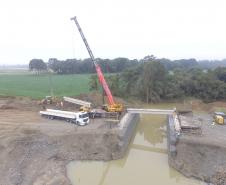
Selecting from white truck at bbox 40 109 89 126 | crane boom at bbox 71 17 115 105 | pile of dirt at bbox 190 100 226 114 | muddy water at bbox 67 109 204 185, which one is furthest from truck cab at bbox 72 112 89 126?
pile of dirt at bbox 190 100 226 114

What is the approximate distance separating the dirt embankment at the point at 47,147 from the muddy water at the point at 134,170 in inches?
30.4

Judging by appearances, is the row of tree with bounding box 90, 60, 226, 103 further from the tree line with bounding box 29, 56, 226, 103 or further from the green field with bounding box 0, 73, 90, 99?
the green field with bounding box 0, 73, 90, 99

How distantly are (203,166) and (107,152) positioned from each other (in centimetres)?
673

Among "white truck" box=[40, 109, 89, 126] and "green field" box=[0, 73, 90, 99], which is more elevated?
"green field" box=[0, 73, 90, 99]

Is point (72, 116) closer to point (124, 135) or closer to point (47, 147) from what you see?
point (47, 147)

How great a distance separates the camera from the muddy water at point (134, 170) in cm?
1723

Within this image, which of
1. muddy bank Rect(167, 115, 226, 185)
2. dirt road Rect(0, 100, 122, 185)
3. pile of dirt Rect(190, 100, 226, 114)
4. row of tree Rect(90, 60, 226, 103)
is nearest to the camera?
dirt road Rect(0, 100, 122, 185)

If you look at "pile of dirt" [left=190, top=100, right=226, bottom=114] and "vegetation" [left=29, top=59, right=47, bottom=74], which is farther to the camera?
"vegetation" [left=29, top=59, right=47, bottom=74]

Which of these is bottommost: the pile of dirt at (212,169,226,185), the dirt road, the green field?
the pile of dirt at (212,169,226,185)

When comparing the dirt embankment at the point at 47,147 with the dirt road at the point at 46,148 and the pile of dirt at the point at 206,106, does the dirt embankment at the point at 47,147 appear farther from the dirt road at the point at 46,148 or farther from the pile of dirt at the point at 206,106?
the pile of dirt at the point at 206,106

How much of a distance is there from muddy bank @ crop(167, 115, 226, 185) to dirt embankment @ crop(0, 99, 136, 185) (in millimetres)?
4343

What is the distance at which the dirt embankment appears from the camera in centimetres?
1694

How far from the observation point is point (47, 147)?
2052cm

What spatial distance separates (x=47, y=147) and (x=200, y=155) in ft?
36.0
